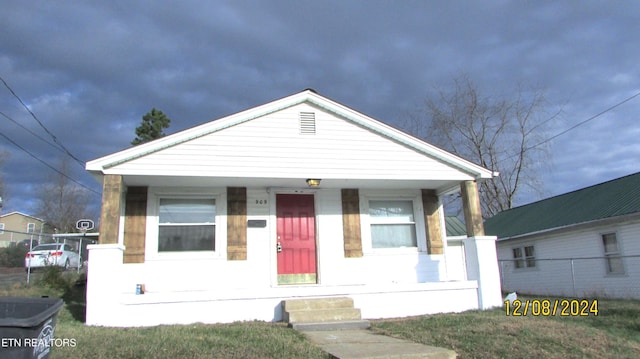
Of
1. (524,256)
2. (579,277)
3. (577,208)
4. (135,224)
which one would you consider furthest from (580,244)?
(135,224)

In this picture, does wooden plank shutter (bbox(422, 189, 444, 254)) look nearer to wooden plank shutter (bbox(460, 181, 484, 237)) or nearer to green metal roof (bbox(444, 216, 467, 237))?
wooden plank shutter (bbox(460, 181, 484, 237))

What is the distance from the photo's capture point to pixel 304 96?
9.66 meters

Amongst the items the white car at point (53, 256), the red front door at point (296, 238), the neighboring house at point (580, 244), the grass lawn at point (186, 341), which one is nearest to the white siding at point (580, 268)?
the neighboring house at point (580, 244)

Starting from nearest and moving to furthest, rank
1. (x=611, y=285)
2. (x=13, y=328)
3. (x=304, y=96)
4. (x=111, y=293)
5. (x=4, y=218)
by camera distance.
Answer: (x=13, y=328) < (x=111, y=293) < (x=304, y=96) < (x=611, y=285) < (x=4, y=218)

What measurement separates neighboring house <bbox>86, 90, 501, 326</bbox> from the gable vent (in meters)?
0.02

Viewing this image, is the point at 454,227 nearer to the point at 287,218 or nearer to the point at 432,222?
the point at 432,222

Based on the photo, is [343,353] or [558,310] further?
[558,310]

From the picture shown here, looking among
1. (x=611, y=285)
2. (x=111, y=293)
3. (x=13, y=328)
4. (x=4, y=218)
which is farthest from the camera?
(x=4, y=218)

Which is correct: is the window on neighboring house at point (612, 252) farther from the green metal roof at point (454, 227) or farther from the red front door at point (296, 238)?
the red front door at point (296, 238)

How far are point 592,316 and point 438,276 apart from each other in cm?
310

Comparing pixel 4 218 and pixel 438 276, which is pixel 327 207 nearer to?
pixel 438 276

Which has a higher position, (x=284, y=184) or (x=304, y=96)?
(x=304, y=96)

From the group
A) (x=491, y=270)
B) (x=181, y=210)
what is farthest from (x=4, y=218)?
(x=491, y=270)

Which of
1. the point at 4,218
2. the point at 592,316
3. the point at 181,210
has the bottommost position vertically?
the point at 592,316
